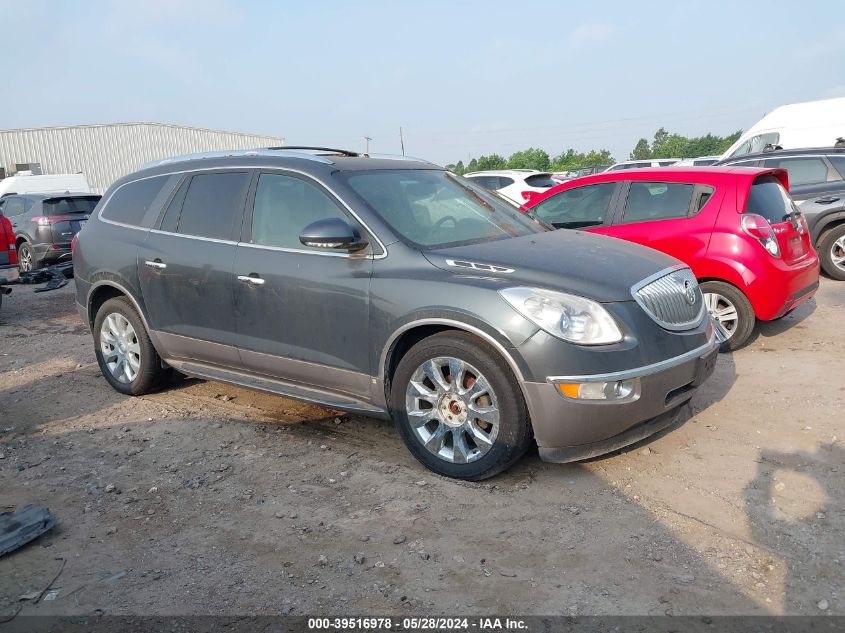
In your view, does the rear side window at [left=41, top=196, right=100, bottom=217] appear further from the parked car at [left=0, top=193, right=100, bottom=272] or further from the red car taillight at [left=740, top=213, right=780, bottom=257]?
the red car taillight at [left=740, top=213, right=780, bottom=257]

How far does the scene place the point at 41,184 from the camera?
1923 centimetres

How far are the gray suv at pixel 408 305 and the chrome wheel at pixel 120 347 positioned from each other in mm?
57

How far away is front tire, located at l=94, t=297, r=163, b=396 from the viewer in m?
5.65

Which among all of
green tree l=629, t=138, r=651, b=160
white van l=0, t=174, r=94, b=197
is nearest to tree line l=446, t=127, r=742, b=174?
green tree l=629, t=138, r=651, b=160

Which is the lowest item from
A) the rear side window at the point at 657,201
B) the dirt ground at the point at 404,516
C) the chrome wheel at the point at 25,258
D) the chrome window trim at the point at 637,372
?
the dirt ground at the point at 404,516

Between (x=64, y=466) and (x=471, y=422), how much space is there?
2586mm

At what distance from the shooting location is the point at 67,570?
3334mm

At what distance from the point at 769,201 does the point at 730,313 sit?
1.08m

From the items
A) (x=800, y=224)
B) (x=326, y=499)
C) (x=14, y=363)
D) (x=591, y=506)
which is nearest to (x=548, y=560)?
(x=591, y=506)

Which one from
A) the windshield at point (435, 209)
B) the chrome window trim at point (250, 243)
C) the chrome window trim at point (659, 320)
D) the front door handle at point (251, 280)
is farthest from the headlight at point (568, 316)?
the front door handle at point (251, 280)

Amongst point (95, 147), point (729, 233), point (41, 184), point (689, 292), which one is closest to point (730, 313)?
point (729, 233)

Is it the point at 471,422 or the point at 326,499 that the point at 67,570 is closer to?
the point at 326,499

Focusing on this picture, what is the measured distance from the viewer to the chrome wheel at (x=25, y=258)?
13668mm

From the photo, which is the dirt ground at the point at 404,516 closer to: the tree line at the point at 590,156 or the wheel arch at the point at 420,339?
the wheel arch at the point at 420,339
